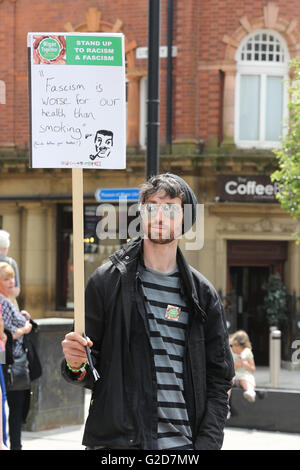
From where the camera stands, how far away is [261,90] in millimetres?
15719

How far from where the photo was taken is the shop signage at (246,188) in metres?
15.3

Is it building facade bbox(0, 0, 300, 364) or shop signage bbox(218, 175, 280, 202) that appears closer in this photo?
shop signage bbox(218, 175, 280, 202)

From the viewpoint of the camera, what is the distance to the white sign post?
338 cm

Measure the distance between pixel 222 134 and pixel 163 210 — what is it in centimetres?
1279

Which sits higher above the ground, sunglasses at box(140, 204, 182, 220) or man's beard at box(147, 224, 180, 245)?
sunglasses at box(140, 204, 182, 220)

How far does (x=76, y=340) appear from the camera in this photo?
3.01 m

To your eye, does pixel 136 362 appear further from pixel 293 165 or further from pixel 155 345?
pixel 293 165

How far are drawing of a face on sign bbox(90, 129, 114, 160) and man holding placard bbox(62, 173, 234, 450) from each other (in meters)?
0.28

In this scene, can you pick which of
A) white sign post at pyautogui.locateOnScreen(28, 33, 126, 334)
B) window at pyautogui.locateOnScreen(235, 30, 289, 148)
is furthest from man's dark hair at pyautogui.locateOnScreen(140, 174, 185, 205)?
window at pyautogui.locateOnScreen(235, 30, 289, 148)

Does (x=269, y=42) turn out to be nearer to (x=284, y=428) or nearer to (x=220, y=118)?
(x=220, y=118)

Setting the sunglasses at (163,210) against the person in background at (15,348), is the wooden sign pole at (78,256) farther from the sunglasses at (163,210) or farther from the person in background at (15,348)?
the person in background at (15,348)

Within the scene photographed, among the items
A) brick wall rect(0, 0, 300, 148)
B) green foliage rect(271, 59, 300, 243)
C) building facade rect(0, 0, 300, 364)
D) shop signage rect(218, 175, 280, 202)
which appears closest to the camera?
green foliage rect(271, 59, 300, 243)

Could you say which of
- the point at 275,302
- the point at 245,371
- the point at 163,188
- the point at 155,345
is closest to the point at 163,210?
the point at 163,188

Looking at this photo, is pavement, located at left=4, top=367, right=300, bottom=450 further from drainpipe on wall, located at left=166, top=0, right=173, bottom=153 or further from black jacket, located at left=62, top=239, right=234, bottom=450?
drainpipe on wall, located at left=166, top=0, right=173, bottom=153
